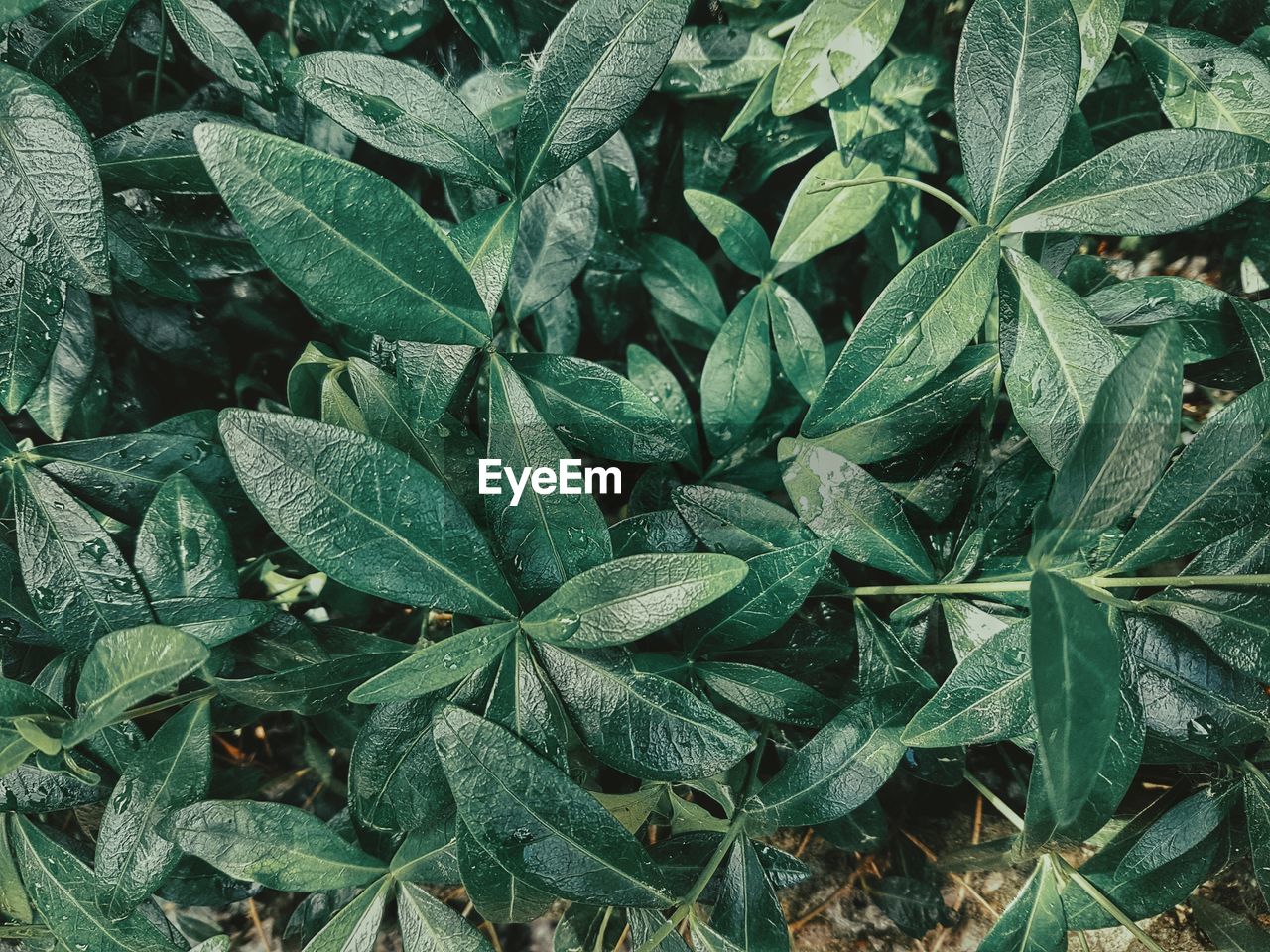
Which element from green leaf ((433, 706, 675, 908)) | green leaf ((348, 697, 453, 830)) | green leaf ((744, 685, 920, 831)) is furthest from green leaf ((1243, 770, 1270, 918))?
green leaf ((348, 697, 453, 830))

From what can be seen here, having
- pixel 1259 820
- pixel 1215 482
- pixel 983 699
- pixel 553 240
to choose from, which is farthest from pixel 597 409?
pixel 1259 820

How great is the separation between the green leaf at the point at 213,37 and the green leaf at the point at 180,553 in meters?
0.44

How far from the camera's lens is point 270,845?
0.82 m

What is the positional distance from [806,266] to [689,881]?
0.76 meters

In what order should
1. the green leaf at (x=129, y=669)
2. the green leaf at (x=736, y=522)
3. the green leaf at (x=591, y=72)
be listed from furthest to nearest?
the green leaf at (x=736, y=522) < the green leaf at (x=591, y=72) < the green leaf at (x=129, y=669)

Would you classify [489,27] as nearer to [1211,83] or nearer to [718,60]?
[718,60]

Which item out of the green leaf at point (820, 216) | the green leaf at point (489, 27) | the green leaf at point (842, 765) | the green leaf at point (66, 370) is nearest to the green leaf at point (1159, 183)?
the green leaf at point (820, 216)

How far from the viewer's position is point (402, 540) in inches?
29.0

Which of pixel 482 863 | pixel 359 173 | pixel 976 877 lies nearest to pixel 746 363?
A: pixel 359 173

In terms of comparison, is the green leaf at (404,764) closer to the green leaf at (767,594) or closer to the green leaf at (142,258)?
the green leaf at (767,594)

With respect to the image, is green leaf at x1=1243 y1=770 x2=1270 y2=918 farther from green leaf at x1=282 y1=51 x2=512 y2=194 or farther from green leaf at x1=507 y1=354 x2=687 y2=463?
green leaf at x1=282 y1=51 x2=512 y2=194

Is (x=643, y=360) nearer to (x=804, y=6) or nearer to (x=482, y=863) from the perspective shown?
(x=804, y=6)

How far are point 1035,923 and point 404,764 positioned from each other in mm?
628

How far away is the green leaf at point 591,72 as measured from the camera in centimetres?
77
